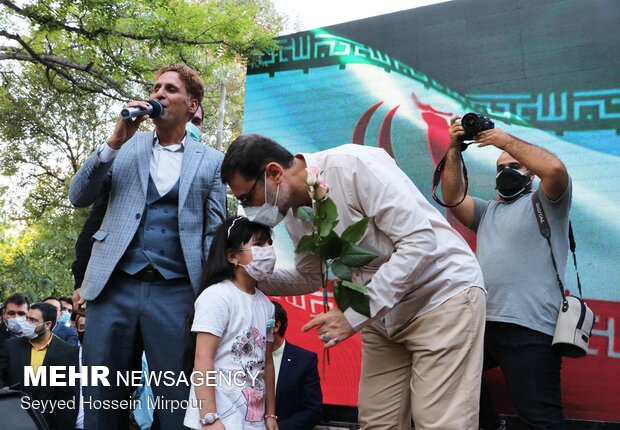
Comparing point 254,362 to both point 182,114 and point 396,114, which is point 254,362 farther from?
point 396,114

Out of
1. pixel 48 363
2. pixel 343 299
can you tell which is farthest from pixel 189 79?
pixel 48 363

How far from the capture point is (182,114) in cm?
288

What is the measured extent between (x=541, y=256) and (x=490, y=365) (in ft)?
2.33

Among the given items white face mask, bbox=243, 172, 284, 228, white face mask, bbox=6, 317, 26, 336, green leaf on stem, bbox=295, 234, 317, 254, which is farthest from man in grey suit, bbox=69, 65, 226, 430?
white face mask, bbox=6, 317, 26, 336

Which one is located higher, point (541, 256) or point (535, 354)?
point (541, 256)

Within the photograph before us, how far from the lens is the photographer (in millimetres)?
2871

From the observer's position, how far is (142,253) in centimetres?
259

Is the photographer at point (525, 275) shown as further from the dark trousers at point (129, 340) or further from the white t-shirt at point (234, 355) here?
the dark trousers at point (129, 340)

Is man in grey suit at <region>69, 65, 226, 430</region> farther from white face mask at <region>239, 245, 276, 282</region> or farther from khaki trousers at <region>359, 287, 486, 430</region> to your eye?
khaki trousers at <region>359, 287, 486, 430</region>

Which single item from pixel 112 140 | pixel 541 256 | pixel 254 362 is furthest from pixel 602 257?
pixel 112 140

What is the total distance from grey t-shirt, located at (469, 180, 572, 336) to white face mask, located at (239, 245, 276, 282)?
114 centimetres

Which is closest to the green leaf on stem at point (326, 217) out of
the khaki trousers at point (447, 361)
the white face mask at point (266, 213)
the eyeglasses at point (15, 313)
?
the white face mask at point (266, 213)

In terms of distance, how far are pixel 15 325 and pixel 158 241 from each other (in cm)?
383

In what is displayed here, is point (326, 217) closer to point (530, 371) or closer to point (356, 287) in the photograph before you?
point (356, 287)
